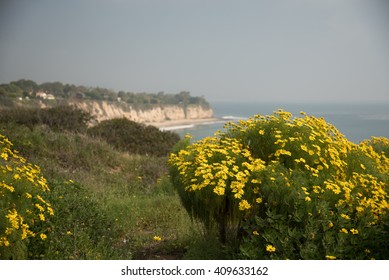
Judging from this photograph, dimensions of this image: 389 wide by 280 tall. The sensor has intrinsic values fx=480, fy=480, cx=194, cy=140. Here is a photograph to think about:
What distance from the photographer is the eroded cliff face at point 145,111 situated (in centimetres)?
5516

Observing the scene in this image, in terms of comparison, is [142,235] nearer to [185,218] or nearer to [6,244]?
[185,218]

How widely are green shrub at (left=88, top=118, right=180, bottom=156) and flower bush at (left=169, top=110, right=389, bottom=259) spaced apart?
11.6 m

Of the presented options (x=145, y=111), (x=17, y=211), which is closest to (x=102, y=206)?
(x=17, y=211)

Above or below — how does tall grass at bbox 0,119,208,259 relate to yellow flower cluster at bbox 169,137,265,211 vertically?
below

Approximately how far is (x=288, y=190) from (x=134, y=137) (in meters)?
13.9

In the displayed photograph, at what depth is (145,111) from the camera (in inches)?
2660

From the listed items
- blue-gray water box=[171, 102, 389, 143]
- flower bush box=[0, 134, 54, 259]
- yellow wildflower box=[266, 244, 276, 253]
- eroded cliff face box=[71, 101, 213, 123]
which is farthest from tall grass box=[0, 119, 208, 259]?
eroded cliff face box=[71, 101, 213, 123]

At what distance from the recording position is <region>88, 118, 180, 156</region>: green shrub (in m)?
17.9

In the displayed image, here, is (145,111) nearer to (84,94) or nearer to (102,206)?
(84,94)

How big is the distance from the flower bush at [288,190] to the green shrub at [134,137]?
11.6 meters

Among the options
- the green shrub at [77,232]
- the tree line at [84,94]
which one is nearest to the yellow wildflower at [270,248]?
the green shrub at [77,232]

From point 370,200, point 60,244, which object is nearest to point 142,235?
point 60,244

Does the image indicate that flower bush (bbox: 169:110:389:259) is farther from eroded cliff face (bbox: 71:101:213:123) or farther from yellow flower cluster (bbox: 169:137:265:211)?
eroded cliff face (bbox: 71:101:213:123)

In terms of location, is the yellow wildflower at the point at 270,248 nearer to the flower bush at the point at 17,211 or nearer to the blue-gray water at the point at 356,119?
the blue-gray water at the point at 356,119
